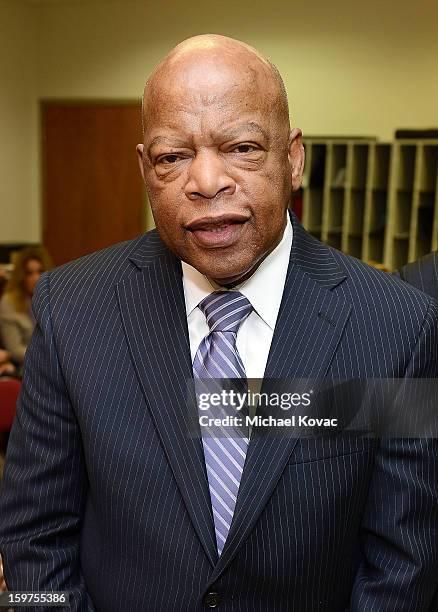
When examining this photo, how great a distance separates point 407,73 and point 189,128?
5.78 meters

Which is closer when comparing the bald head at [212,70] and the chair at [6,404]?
the bald head at [212,70]

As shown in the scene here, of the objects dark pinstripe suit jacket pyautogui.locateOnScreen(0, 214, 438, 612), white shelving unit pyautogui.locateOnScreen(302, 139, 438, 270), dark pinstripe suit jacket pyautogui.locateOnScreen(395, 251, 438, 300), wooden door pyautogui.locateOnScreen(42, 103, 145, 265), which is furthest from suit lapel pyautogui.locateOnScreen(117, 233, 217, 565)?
wooden door pyautogui.locateOnScreen(42, 103, 145, 265)

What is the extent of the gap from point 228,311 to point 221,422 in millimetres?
173

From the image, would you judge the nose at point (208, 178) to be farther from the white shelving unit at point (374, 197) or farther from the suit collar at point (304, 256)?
the white shelving unit at point (374, 197)

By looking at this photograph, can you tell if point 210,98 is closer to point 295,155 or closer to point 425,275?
point 295,155

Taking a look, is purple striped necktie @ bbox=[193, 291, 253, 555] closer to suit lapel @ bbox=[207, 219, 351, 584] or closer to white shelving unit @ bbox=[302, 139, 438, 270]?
suit lapel @ bbox=[207, 219, 351, 584]

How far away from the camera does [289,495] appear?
1038 mm

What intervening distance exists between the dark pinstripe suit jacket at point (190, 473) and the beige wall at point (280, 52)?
18.3ft

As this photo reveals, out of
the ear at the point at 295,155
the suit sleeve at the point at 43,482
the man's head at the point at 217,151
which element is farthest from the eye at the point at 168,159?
the suit sleeve at the point at 43,482

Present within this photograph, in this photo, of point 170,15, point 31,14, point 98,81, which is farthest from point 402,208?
point 31,14

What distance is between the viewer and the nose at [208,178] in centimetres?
93

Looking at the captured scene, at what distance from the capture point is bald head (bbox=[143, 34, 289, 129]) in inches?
37.1

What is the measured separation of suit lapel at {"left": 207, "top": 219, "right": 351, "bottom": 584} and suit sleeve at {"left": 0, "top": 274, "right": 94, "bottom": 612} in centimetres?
27

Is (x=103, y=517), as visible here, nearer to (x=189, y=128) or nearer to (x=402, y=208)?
(x=189, y=128)
